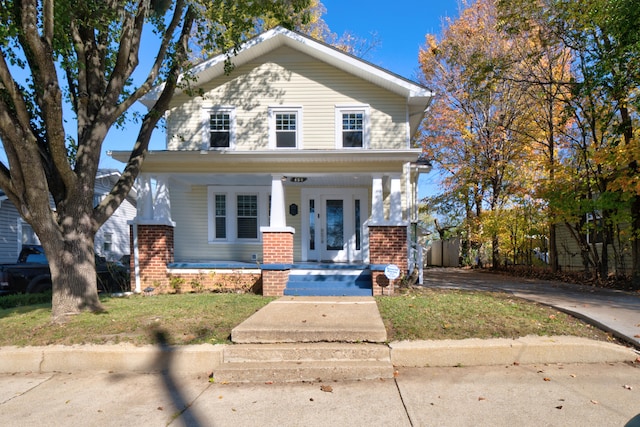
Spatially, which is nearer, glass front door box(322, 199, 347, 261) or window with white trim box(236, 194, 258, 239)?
glass front door box(322, 199, 347, 261)

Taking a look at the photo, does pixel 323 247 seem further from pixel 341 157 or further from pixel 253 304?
pixel 253 304

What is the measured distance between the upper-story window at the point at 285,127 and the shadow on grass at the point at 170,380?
6.66 m

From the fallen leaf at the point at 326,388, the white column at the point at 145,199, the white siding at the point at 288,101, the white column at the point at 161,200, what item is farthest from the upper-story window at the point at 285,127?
the fallen leaf at the point at 326,388

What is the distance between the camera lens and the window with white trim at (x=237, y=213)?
1162 centimetres

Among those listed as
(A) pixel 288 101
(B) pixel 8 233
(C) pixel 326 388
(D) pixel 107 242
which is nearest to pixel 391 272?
(C) pixel 326 388

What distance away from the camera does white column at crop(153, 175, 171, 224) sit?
9.83m

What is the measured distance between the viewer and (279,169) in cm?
969

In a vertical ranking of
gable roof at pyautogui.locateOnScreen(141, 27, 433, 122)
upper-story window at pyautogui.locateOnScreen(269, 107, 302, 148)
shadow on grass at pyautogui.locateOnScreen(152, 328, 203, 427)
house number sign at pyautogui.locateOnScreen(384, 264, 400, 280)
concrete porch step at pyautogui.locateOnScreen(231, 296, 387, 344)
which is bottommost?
shadow on grass at pyautogui.locateOnScreen(152, 328, 203, 427)

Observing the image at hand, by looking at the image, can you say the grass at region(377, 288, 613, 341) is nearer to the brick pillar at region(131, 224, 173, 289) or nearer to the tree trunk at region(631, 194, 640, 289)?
the tree trunk at region(631, 194, 640, 289)

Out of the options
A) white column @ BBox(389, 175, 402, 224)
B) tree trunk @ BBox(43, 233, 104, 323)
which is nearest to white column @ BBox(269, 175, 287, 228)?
→ white column @ BBox(389, 175, 402, 224)

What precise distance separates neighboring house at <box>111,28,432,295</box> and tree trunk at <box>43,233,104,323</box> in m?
2.82

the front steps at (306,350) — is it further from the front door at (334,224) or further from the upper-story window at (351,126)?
the upper-story window at (351,126)

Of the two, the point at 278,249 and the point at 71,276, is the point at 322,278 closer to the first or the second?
the point at 278,249

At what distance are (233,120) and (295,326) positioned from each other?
7262 mm
